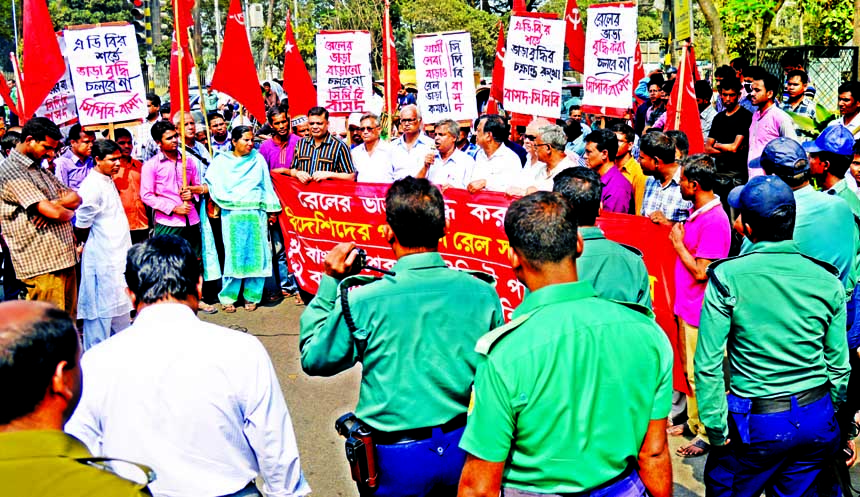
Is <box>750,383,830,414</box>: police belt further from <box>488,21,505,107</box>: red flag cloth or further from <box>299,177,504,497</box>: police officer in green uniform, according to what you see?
<box>488,21,505,107</box>: red flag cloth

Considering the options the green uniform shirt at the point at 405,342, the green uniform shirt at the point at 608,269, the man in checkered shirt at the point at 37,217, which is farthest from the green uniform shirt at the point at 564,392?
the man in checkered shirt at the point at 37,217

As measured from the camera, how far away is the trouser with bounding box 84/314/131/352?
666 cm

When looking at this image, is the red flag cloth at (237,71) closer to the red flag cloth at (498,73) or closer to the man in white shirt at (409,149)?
the man in white shirt at (409,149)

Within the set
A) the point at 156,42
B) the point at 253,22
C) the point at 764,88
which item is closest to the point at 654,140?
the point at 764,88

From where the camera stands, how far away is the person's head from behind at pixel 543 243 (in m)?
2.44

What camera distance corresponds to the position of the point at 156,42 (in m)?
20.0

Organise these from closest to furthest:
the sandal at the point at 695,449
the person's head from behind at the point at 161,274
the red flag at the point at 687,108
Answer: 1. the person's head from behind at the point at 161,274
2. the sandal at the point at 695,449
3. the red flag at the point at 687,108

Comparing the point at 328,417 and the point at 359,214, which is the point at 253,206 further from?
the point at 328,417

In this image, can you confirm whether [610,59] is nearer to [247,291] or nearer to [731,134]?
[731,134]

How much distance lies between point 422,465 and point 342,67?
8.31 metres

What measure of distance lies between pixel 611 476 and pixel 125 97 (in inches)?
337

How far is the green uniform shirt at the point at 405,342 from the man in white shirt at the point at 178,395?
1.23 feet

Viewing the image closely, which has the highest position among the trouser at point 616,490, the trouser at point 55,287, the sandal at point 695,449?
the trouser at point 616,490

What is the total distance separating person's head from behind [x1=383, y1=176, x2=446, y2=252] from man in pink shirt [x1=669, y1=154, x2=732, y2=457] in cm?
211
